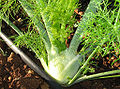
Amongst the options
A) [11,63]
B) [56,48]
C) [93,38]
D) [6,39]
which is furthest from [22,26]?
[93,38]

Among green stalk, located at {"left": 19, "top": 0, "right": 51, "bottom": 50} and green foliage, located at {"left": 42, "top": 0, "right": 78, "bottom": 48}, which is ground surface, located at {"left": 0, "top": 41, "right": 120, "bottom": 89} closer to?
green stalk, located at {"left": 19, "top": 0, "right": 51, "bottom": 50}

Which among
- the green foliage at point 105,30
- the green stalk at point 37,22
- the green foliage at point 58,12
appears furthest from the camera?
the green stalk at point 37,22

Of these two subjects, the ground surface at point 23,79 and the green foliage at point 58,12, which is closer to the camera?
the green foliage at point 58,12

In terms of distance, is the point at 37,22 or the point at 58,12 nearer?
the point at 58,12

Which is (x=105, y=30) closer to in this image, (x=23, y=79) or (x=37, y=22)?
(x=37, y=22)

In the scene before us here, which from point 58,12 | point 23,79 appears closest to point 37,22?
point 58,12

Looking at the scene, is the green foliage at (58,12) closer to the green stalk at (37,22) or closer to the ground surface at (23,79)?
the green stalk at (37,22)

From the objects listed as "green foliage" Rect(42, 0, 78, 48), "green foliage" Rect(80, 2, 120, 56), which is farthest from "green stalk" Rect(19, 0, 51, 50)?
"green foliage" Rect(80, 2, 120, 56)

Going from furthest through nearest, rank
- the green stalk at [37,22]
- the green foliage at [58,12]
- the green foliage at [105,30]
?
the green stalk at [37,22] → the green foliage at [58,12] → the green foliage at [105,30]

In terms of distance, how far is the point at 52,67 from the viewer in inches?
38.6

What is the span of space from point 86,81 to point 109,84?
14 centimetres

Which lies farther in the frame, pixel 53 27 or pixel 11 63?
pixel 11 63

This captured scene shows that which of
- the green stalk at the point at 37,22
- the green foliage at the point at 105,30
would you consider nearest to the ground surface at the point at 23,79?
the green stalk at the point at 37,22

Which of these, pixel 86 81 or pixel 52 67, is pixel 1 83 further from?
pixel 86 81
